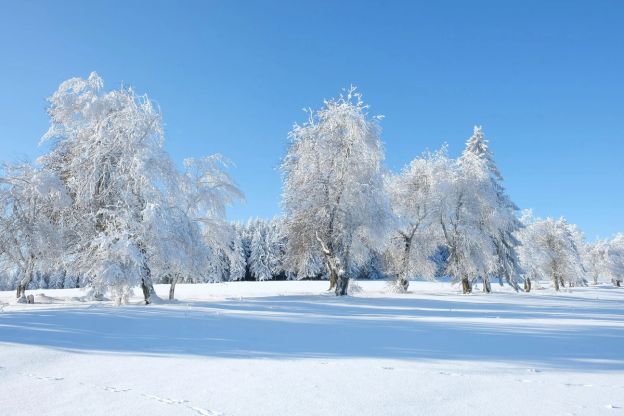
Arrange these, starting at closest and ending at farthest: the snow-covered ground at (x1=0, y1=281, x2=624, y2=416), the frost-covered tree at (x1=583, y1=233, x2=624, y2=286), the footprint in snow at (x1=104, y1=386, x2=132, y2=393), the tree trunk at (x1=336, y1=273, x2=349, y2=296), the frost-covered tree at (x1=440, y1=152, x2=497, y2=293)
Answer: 1. the snow-covered ground at (x1=0, y1=281, x2=624, y2=416)
2. the footprint in snow at (x1=104, y1=386, x2=132, y2=393)
3. the tree trunk at (x1=336, y1=273, x2=349, y2=296)
4. the frost-covered tree at (x1=440, y1=152, x2=497, y2=293)
5. the frost-covered tree at (x1=583, y1=233, x2=624, y2=286)

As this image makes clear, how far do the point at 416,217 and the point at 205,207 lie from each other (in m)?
A: 17.0

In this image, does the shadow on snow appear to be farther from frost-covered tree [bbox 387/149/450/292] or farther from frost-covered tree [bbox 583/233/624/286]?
frost-covered tree [bbox 583/233/624/286]

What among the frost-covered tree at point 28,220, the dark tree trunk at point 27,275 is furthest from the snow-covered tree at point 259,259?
the frost-covered tree at point 28,220

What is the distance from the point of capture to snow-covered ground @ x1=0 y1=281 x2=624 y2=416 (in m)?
4.73

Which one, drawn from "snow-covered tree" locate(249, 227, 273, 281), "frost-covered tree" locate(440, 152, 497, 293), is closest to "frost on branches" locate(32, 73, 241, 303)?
"frost-covered tree" locate(440, 152, 497, 293)

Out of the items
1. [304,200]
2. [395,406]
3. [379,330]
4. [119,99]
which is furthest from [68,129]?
[395,406]

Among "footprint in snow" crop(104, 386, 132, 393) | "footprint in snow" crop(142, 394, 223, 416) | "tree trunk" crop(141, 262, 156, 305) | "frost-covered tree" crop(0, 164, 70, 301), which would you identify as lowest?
"footprint in snow" crop(142, 394, 223, 416)

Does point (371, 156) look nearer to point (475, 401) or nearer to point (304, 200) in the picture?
point (304, 200)

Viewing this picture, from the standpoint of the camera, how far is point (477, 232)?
3062 cm

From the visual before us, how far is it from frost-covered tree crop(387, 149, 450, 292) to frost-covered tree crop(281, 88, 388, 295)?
24.2 ft

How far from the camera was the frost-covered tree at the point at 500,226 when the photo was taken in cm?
3306

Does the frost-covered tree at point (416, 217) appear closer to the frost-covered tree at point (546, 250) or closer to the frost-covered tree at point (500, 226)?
the frost-covered tree at point (500, 226)

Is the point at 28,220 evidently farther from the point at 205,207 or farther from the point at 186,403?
the point at 186,403

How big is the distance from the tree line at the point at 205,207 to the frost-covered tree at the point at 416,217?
0.29ft
